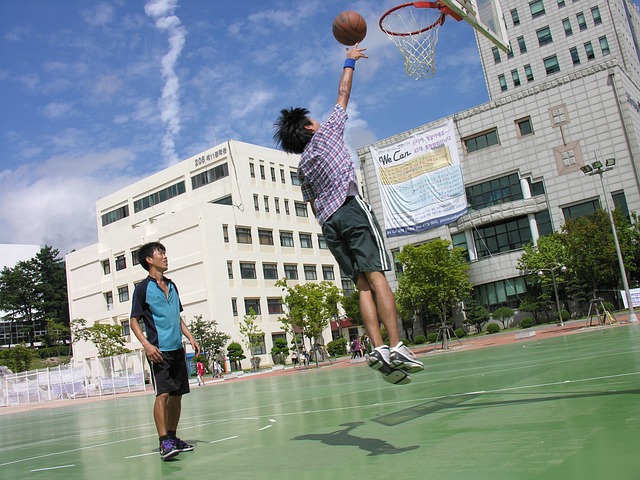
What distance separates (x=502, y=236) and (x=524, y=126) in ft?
26.2

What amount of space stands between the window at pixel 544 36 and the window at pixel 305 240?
3071cm

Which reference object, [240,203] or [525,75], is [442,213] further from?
[525,75]

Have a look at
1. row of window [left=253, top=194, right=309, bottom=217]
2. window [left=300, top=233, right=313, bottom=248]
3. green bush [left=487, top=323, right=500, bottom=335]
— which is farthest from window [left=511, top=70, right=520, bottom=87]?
green bush [left=487, top=323, right=500, bottom=335]

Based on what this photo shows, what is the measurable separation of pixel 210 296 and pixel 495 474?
49866 millimetres

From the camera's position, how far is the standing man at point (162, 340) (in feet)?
15.5

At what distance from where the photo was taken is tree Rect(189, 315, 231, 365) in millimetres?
46688

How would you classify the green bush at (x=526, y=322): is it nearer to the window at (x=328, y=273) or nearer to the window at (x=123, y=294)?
the window at (x=328, y=273)

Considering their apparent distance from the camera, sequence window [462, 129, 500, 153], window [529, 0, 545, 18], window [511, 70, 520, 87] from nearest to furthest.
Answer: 1. window [462, 129, 500, 153]
2. window [529, 0, 545, 18]
3. window [511, 70, 520, 87]

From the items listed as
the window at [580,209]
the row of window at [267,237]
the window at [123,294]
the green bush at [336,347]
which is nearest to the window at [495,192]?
the window at [580,209]

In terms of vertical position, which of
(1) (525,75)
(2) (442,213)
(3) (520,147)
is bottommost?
(2) (442,213)

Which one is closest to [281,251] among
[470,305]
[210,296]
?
[210,296]

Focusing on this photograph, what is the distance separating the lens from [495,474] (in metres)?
2.45

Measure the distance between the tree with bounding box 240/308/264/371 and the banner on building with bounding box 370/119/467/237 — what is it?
15532 millimetres

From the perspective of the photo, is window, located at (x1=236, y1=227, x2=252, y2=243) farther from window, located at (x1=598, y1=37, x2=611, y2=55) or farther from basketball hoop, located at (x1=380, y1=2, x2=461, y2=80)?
basketball hoop, located at (x1=380, y1=2, x2=461, y2=80)
